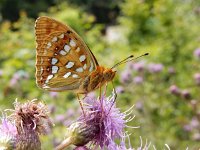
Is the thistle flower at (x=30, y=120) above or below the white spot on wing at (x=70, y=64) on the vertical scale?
below

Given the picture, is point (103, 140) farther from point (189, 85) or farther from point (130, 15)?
point (130, 15)

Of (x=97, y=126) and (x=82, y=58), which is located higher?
(x=82, y=58)

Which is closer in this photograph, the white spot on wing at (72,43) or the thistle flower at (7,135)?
the thistle flower at (7,135)

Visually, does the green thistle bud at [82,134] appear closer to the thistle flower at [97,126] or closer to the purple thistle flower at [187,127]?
the thistle flower at [97,126]

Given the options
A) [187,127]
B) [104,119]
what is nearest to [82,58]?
[104,119]

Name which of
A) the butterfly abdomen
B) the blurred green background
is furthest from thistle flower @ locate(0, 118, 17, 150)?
the blurred green background

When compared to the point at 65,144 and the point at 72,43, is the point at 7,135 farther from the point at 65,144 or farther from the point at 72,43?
the point at 72,43

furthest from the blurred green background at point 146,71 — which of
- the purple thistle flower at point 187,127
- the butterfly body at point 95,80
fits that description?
the butterfly body at point 95,80

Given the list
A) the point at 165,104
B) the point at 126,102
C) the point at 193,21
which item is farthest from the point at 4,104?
the point at 193,21
